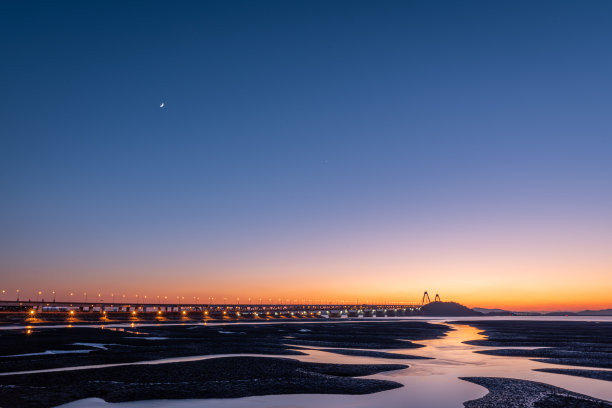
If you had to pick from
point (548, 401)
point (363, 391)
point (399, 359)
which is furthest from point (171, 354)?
point (548, 401)

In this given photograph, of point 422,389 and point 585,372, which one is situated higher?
point 422,389

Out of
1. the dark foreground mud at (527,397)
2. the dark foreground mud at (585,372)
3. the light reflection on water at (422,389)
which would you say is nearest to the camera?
the light reflection on water at (422,389)

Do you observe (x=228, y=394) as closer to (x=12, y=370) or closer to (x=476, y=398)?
(x=476, y=398)

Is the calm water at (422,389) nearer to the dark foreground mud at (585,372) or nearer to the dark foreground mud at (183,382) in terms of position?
the dark foreground mud at (183,382)

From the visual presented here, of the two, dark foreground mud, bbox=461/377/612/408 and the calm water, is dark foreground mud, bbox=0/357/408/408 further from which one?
dark foreground mud, bbox=461/377/612/408

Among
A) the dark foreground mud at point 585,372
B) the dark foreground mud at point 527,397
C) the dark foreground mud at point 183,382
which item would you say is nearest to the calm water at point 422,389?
the dark foreground mud at point 527,397

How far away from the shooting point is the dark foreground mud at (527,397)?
1788cm

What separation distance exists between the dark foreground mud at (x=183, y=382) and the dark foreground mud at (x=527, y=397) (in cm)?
452

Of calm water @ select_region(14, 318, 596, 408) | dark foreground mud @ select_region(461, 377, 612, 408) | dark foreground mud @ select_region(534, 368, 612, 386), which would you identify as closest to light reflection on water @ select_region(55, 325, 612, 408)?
calm water @ select_region(14, 318, 596, 408)

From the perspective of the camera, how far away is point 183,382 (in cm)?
2183

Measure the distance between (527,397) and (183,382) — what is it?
50.3ft

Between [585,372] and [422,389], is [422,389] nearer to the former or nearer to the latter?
[422,389]

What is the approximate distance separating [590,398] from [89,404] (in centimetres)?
2011

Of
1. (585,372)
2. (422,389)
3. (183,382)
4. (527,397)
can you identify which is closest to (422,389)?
(422,389)
